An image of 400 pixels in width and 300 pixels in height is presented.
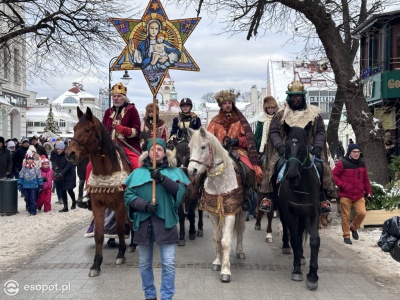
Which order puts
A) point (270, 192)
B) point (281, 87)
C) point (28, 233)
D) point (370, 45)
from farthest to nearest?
point (281, 87) < point (370, 45) < point (28, 233) < point (270, 192)

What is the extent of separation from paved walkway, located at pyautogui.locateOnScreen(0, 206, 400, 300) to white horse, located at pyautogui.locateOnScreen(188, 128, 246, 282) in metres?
0.39

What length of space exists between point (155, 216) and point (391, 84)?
1724cm

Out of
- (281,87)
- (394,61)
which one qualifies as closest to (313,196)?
(394,61)

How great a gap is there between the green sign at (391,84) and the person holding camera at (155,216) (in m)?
16.8

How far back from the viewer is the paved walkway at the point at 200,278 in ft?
20.3

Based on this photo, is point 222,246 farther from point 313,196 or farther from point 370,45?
point 370,45

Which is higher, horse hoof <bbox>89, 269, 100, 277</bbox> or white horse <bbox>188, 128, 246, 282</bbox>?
white horse <bbox>188, 128, 246, 282</bbox>

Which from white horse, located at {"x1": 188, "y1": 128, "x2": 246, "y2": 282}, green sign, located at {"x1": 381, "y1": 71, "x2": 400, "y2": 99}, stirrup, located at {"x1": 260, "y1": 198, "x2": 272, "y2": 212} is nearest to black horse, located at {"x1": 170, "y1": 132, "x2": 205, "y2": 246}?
white horse, located at {"x1": 188, "y1": 128, "x2": 246, "y2": 282}

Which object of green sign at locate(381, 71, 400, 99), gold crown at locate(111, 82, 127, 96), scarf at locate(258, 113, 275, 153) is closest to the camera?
gold crown at locate(111, 82, 127, 96)

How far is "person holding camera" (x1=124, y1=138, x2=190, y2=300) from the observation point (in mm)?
5188

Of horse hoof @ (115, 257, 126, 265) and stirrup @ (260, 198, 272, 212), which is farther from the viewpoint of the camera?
horse hoof @ (115, 257, 126, 265)

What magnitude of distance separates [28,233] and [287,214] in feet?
21.1

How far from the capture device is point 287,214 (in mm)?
6961

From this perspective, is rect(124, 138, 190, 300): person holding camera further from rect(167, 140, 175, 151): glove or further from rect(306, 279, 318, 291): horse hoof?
rect(167, 140, 175, 151): glove
